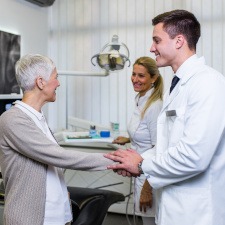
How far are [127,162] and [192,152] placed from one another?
0.44 m

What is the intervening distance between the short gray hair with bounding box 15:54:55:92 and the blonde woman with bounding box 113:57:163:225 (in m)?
0.85

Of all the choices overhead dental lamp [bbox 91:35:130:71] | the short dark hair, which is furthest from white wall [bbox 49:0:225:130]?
the short dark hair

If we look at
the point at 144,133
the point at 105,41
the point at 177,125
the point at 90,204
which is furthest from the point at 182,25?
the point at 105,41

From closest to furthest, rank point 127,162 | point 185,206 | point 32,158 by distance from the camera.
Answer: point 185,206 < point 32,158 < point 127,162

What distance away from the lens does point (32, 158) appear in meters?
1.57

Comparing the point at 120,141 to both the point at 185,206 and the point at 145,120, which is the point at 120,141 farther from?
the point at 185,206

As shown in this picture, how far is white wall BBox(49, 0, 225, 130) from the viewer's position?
3777 mm

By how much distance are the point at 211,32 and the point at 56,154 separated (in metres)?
2.73

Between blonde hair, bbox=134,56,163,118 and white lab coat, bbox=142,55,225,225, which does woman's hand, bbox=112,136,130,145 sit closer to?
blonde hair, bbox=134,56,163,118

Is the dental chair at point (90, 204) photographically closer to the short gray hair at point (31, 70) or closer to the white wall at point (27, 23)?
the short gray hair at point (31, 70)

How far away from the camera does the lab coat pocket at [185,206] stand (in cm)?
140

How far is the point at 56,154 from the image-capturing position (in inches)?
61.5

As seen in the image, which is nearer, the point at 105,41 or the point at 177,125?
the point at 177,125

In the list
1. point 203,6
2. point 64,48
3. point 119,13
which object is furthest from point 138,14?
point 64,48
